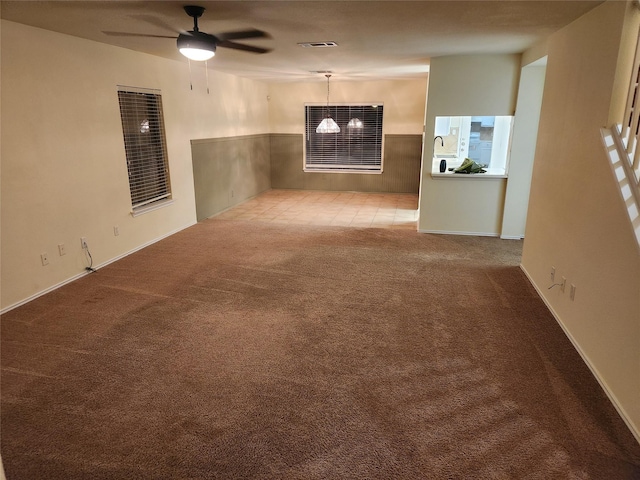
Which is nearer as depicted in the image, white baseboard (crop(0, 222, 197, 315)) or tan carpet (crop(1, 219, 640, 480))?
tan carpet (crop(1, 219, 640, 480))

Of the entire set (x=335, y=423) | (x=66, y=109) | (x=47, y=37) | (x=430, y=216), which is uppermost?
(x=47, y=37)

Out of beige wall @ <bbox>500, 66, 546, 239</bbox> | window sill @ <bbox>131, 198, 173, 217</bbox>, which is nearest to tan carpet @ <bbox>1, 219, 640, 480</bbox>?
window sill @ <bbox>131, 198, 173, 217</bbox>

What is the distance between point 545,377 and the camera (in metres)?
2.60

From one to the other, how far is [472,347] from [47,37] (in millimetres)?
4507

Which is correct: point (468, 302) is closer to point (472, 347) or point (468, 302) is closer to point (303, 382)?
point (472, 347)

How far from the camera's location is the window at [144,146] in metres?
4.88

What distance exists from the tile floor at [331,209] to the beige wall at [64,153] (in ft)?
6.74

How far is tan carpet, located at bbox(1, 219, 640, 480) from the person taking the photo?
6.51 ft

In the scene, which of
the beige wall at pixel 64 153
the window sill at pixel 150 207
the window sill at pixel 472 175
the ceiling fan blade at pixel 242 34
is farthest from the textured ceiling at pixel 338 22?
the window sill at pixel 150 207

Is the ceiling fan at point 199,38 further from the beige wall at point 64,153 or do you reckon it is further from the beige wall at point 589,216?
the beige wall at point 589,216

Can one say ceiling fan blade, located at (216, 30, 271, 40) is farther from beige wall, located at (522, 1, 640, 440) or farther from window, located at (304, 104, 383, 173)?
window, located at (304, 104, 383, 173)

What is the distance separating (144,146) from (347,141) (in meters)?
5.12

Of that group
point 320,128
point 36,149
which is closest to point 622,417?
point 36,149

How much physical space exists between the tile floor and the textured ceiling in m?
2.60
